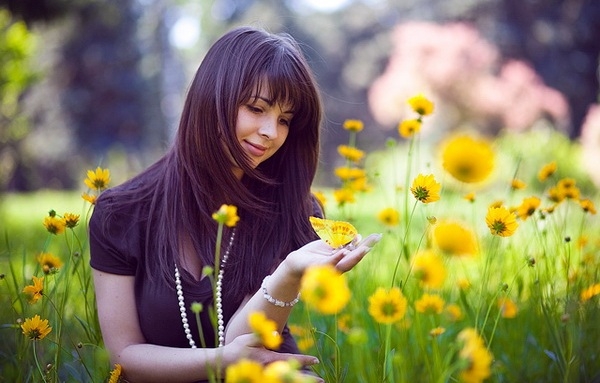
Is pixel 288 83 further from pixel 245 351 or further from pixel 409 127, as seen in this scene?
pixel 245 351

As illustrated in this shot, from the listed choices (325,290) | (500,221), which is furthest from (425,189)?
(325,290)

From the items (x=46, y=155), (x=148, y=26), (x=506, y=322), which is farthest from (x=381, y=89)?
(x=506, y=322)

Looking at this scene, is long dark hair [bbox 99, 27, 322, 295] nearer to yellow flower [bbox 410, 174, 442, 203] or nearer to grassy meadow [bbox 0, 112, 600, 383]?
grassy meadow [bbox 0, 112, 600, 383]

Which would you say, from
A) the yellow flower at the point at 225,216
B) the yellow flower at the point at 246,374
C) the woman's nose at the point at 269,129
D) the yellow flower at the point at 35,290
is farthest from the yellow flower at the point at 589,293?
the yellow flower at the point at 35,290

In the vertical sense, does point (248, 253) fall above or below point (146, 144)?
above

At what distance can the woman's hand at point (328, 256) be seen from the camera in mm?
951

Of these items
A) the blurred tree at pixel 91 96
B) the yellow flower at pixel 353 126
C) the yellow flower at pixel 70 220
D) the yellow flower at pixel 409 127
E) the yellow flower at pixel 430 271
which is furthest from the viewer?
the blurred tree at pixel 91 96

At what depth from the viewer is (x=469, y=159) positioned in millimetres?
750

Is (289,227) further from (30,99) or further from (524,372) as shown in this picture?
(30,99)

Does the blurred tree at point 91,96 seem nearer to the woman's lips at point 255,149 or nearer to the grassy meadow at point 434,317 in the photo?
the grassy meadow at point 434,317

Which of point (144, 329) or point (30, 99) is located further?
point (30, 99)

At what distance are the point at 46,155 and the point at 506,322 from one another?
1207 cm

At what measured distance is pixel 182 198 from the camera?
1.32 m

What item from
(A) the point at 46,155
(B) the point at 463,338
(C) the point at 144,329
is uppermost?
(B) the point at 463,338
